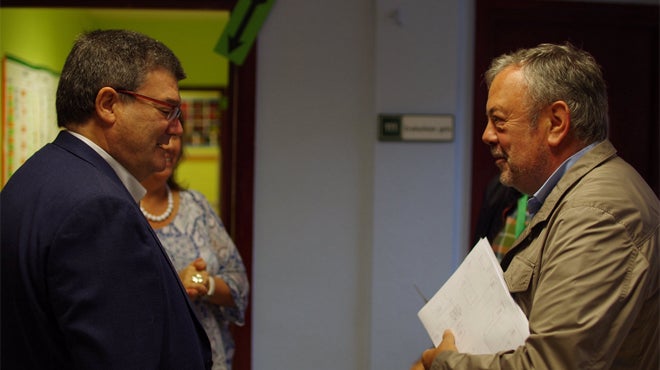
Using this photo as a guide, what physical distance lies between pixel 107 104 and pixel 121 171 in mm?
143

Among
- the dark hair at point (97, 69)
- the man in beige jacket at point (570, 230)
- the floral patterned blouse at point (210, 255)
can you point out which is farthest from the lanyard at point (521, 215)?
the dark hair at point (97, 69)

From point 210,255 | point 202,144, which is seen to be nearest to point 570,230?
point 210,255

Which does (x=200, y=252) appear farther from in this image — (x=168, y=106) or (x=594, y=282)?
(x=594, y=282)

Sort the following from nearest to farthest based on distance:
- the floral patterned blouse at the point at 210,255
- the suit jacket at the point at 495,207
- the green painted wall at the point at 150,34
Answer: the floral patterned blouse at the point at 210,255 → the suit jacket at the point at 495,207 → the green painted wall at the point at 150,34

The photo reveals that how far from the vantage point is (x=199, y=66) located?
5492 millimetres

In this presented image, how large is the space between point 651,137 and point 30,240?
2.95 m

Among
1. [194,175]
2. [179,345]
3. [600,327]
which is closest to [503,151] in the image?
[600,327]

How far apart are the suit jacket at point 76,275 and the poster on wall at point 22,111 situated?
7.49 feet

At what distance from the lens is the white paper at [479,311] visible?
1267 millimetres

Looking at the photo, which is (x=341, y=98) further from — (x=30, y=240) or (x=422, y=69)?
(x=30, y=240)

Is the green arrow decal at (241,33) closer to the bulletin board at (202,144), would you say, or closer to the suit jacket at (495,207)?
the suit jacket at (495,207)

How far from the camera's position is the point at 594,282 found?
1.15 metres

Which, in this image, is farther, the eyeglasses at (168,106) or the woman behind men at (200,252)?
the woman behind men at (200,252)

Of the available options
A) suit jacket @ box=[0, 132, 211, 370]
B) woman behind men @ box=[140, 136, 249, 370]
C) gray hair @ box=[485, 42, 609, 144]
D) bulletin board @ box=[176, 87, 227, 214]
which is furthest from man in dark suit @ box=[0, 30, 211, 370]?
bulletin board @ box=[176, 87, 227, 214]
